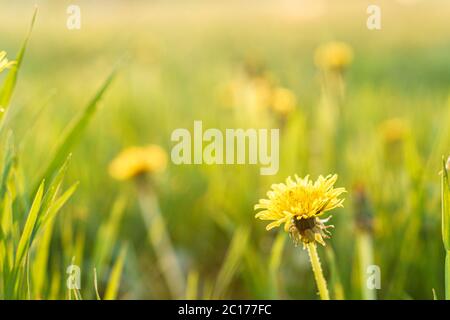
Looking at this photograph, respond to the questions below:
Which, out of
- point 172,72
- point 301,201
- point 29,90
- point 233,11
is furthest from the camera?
point 233,11

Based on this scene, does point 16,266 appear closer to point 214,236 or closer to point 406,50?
point 214,236

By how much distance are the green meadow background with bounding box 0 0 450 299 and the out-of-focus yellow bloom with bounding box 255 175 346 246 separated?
0.20 m

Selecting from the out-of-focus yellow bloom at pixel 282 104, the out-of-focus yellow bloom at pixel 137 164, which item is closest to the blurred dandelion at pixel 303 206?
the out-of-focus yellow bloom at pixel 137 164

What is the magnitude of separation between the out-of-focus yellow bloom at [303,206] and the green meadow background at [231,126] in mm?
Answer: 195

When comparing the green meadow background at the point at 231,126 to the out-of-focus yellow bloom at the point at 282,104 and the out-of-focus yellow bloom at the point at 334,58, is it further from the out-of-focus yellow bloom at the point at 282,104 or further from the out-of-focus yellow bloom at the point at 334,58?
the out-of-focus yellow bloom at the point at 334,58

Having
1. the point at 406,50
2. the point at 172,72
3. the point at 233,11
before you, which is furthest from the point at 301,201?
the point at 233,11

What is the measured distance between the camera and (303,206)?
2.46 feet

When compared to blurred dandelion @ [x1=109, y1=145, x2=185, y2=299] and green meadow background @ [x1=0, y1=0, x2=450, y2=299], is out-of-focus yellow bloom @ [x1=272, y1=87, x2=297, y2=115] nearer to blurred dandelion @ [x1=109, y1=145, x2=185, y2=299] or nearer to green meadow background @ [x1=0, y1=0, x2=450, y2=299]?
green meadow background @ [x1=0, y1=0, x2=450, y2=299]

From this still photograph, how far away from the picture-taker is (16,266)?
0.83 m

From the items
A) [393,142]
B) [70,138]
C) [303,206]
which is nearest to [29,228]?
[70,138]

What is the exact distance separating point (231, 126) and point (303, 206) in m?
1.28

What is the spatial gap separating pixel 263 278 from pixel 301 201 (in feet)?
1.19

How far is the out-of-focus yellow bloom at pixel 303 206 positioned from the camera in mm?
738

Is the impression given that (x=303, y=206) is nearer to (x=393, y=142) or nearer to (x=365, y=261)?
(x=365, y=261)
